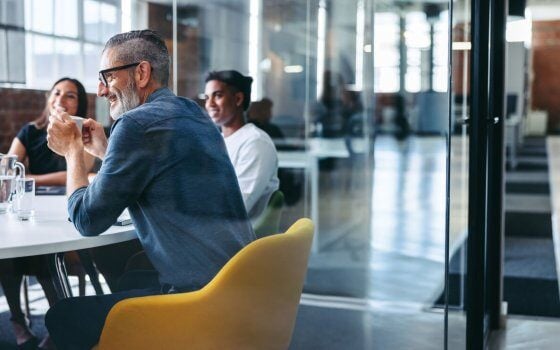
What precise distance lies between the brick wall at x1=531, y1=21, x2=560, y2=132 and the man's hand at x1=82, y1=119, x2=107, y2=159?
23924 mm

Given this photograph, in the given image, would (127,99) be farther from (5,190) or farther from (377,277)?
(377,277)

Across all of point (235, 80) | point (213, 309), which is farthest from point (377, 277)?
point (213, 309)

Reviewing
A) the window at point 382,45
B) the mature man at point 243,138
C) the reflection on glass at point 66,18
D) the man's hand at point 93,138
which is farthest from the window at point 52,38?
the window at point 382,45

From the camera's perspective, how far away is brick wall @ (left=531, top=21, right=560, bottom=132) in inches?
949

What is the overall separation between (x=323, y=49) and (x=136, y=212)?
3.91m

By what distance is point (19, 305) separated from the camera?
271 centimetres

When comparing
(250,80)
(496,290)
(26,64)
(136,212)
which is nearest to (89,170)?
(136,212)

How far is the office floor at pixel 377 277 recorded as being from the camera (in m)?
3.16

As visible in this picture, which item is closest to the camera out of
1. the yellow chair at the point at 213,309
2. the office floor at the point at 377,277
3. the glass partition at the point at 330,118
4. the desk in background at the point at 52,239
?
the yellow chair at the point at 213,309

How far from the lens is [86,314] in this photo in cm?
202

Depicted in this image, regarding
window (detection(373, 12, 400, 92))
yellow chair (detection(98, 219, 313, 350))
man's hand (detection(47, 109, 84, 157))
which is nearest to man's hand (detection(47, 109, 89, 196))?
man's hand (detection(47, 109, 84, 157))

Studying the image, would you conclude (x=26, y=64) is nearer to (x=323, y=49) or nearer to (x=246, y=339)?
(x=246, y=339)

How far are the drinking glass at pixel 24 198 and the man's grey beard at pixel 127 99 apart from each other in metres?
0.65

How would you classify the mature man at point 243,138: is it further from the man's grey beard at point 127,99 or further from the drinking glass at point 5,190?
the drinking glass at point 5,190
